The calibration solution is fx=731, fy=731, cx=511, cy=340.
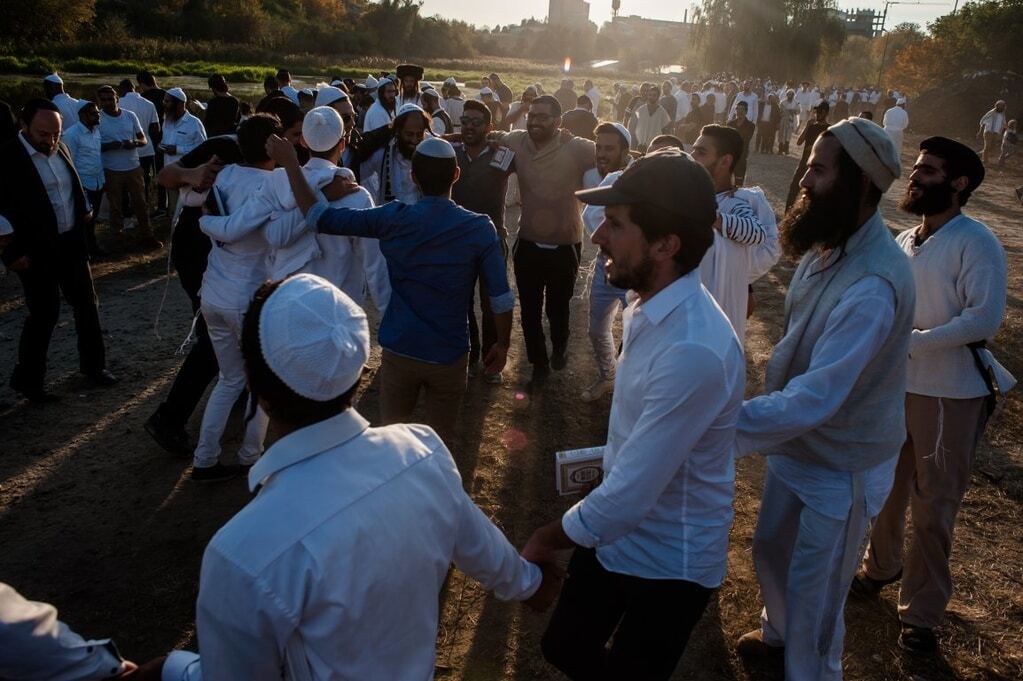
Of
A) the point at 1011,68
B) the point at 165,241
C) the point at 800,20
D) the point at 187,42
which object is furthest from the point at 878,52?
the point at 165,241

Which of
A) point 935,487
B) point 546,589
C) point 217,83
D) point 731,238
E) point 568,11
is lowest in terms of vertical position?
point 935,487

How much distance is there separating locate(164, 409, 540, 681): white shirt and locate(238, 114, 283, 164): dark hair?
3088 millimetres

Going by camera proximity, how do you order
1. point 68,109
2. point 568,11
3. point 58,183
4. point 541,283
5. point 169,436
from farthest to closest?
point 568,11
point 68,109
point 541,283
point 58,183
point 169,436

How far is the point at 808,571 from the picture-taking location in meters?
2.74

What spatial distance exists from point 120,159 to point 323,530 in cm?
1019

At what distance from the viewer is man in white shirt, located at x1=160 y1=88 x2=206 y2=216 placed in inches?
393

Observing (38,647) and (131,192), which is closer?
(38,647)

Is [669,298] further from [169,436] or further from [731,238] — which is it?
[169,436]

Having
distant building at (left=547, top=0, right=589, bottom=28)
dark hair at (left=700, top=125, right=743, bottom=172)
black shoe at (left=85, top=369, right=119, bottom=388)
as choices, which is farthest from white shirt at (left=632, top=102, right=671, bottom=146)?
distant building at (left=547, top=0, right=589, bottom=28)

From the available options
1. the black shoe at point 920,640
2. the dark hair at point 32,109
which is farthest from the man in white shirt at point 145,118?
the black shoe at point 920,640

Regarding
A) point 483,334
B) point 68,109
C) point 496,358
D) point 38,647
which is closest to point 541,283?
point 483,334

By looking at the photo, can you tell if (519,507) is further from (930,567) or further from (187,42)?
(187,42)

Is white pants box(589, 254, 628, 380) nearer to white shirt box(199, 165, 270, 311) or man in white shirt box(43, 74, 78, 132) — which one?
white shirt box(199, 165, 270, 311)

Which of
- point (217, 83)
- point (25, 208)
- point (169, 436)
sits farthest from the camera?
point (217, 83)
